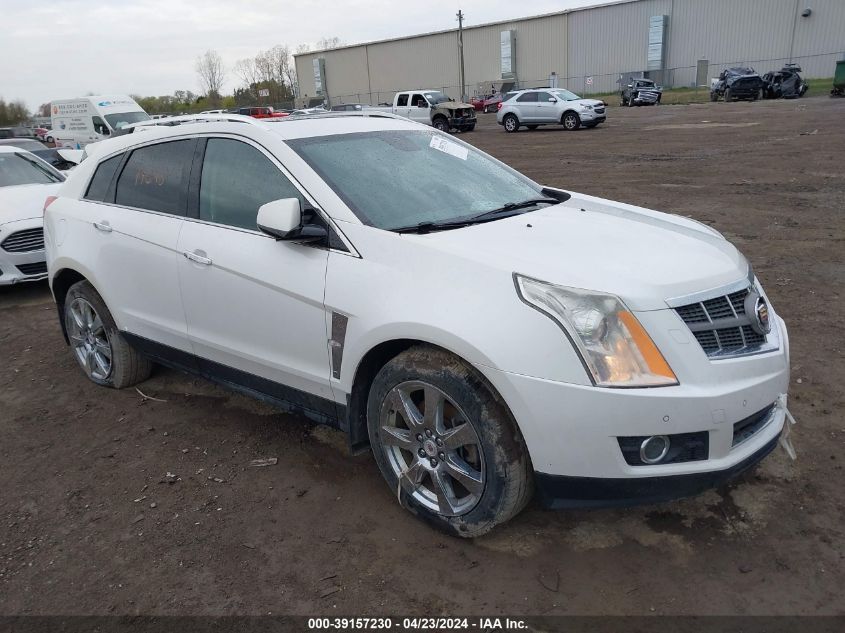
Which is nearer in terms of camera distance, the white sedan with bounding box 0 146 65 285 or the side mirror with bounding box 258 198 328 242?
the side mirror with bounding box 258 198 328 242

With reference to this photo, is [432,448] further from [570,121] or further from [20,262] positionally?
[570,121]

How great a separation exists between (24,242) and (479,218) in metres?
6.02

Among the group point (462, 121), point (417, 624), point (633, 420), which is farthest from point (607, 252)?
point (462, 121)

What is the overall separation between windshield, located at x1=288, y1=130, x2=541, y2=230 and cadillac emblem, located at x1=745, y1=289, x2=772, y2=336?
4.30 feet

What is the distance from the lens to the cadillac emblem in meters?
2.74

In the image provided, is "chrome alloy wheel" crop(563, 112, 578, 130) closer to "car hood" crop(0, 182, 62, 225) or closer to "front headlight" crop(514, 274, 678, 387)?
"car hood" crop(0, 182, 62, 225)

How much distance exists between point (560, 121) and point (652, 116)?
22.7ft

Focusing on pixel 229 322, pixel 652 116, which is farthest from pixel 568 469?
pixel 652 116

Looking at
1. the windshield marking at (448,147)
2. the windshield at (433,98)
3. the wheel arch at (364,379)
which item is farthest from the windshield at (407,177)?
the windshield at (433,98)

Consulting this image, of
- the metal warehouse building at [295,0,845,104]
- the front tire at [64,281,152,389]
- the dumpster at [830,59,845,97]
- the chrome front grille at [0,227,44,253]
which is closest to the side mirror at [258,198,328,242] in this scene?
the front tire at [64,281,152,389]

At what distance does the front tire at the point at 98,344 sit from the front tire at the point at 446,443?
2340 millimetres

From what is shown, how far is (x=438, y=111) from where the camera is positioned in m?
29.4

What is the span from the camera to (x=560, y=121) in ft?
88.7

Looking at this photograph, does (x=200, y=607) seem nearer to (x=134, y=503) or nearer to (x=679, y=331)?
(x=134, y=503)
